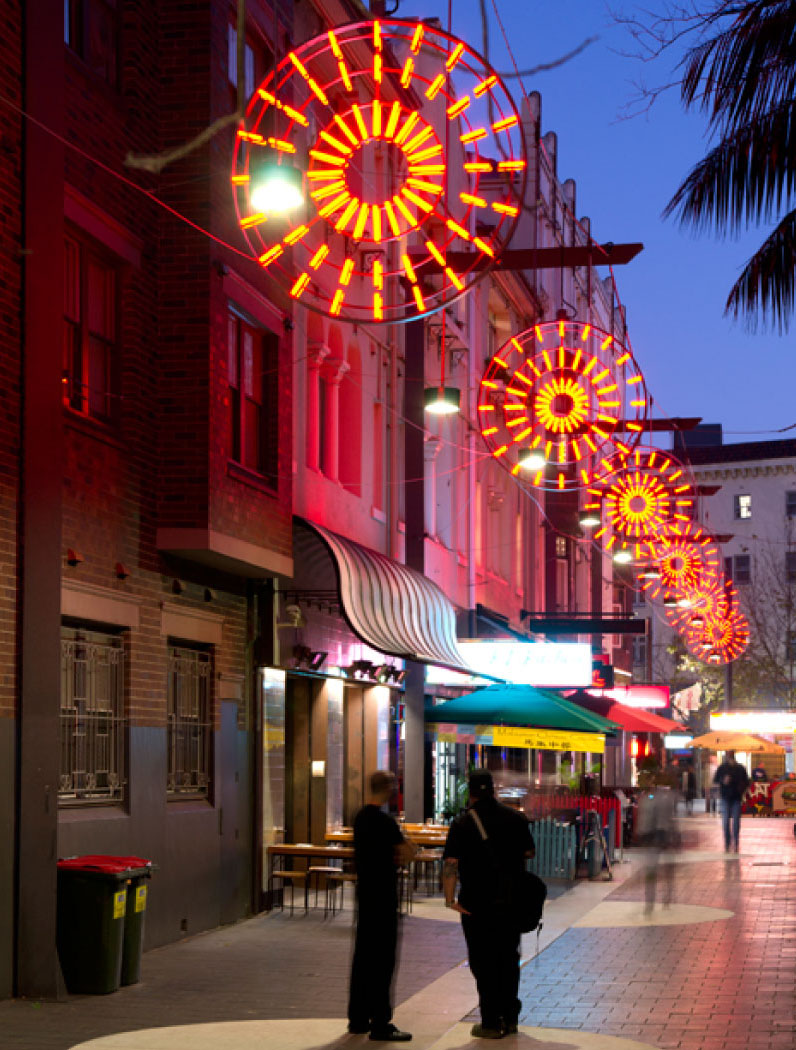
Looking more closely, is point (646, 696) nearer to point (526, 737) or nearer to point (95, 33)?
point (526, 737)

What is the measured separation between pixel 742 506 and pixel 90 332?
8763 cm

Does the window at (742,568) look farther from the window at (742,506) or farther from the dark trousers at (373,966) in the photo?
the dark trousers at (373,966)

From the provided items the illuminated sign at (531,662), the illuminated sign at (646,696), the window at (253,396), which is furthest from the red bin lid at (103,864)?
the illuminated sign at (646,696)

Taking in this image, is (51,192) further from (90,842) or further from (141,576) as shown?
(90,842)

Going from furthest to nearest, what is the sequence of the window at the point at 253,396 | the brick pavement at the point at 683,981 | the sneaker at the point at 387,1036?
the window at the point at 253,396
the brick pavement at the point at 683,981
the sneaker at the point at 387,1036

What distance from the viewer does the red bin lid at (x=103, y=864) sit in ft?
43.4

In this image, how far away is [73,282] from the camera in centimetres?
1523

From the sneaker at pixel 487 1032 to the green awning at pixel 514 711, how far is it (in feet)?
41.8

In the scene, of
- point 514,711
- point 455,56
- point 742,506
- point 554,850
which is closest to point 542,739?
point 514,711

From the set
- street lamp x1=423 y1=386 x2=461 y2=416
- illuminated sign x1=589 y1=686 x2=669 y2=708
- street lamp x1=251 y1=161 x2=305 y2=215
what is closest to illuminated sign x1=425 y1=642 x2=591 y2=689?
street lamp x1=423 y1=386 x2=461 y2=416

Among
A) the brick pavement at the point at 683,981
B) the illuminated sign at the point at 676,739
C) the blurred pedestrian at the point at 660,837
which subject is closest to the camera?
the brick pavement at the point at 683,981

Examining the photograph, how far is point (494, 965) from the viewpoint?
11.4m

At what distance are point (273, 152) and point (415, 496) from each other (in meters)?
14.2

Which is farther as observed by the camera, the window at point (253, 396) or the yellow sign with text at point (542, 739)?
the yellow sign with text at point (542, 739)
